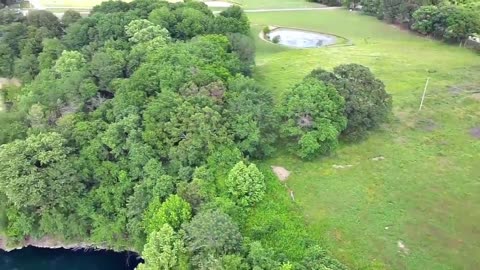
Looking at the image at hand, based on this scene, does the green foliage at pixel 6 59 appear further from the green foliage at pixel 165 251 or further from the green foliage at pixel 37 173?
the green foliage at pixel 165 251

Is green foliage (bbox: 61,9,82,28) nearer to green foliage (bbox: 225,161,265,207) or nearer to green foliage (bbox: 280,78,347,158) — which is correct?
green foliage (bbox: 280,78,347,158)

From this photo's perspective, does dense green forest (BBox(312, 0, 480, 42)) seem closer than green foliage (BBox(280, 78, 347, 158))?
No

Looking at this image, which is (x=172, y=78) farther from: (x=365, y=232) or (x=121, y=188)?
(x=365, y=232)

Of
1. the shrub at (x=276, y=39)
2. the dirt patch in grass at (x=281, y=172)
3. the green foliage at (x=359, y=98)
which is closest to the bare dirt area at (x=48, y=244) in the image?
the dirt patch in grass at (x=281, y=172)

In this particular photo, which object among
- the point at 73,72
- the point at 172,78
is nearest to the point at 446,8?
the point at 172,78

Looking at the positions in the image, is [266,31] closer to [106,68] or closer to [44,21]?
[44,21]

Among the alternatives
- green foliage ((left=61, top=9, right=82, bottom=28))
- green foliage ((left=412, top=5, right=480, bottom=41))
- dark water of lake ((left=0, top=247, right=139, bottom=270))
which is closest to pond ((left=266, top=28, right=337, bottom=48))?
green foliage ((left=412, top=5, right=480, bottom=41))
